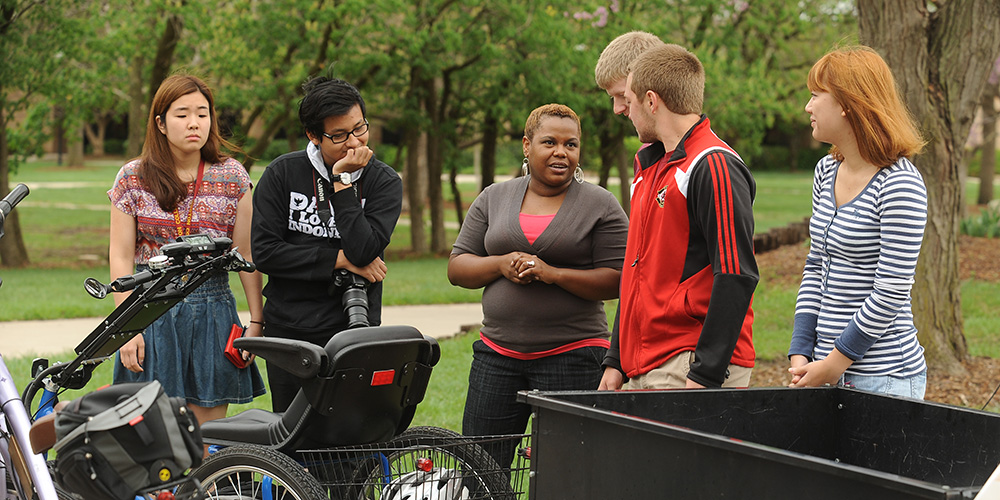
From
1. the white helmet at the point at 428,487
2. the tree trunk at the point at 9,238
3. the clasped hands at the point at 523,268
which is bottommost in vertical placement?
the tree trunk at the point at 9,238

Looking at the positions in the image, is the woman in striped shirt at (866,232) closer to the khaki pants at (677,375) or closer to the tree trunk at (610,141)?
the khaki pants at (677,375)

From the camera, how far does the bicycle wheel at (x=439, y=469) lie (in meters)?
3.02

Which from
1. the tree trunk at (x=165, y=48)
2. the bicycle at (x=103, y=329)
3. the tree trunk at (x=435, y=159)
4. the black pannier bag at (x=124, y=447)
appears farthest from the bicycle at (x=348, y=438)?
the tree trunk at (x=435, y=159)

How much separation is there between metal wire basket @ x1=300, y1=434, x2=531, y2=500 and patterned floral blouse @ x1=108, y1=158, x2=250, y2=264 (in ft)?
4.37

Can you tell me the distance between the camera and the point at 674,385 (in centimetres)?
324

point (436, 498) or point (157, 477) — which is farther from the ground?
point (157, 477)

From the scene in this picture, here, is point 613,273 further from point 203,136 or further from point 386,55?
point 386,55

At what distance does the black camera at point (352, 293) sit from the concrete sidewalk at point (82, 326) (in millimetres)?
5457

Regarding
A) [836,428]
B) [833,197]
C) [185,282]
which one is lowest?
[836,428]

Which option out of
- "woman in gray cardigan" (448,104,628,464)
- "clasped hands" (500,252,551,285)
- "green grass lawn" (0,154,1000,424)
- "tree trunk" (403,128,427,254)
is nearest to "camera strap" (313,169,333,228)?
"woman in gray cardigan" (448,104,628,464)

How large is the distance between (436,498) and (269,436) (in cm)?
54

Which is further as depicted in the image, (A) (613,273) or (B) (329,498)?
(A) (613,273)

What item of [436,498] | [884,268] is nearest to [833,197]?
[884,268]

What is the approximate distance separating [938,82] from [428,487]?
19.1 feet
